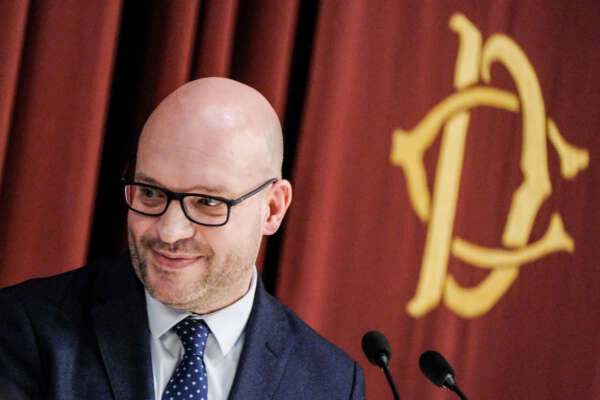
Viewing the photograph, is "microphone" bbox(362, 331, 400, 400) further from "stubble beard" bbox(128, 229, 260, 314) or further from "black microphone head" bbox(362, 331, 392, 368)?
"stubble beard" bbox(128, 229, 260, 314)

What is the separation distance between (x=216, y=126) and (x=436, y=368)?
0.56 meters

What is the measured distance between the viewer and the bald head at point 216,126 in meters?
1.05

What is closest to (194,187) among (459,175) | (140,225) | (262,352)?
(140,225)

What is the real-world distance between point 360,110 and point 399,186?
0.26 meters

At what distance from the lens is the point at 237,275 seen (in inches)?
44.6

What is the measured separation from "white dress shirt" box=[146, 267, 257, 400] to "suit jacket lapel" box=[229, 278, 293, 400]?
0.03 m

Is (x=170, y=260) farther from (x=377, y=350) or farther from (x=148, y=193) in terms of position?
(x=377, y=350)

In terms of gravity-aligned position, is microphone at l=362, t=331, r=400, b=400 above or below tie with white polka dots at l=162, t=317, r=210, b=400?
above

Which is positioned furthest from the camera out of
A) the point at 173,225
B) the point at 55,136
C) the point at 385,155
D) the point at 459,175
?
the point at 459,175

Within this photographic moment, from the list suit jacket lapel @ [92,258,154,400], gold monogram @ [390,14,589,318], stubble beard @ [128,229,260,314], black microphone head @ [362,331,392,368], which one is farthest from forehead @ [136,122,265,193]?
gold monogram @ [390,14,589,318]

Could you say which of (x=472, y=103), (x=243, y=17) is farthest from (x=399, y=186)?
(x=243, y=17)

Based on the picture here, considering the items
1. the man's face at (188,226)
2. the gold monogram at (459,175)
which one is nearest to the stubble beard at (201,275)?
the man's face at (188,226)

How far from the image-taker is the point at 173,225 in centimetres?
102

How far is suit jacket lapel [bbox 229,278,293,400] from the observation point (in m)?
1.12
